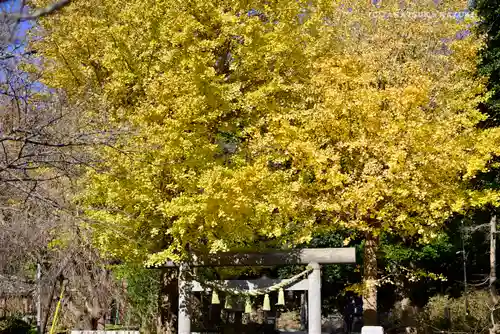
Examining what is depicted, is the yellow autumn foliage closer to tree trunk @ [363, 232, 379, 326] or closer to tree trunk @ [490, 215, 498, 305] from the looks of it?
tree trunk @ [363, 232, 379, 326]

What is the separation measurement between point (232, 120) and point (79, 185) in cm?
384

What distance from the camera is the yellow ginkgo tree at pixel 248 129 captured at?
11.8 metres

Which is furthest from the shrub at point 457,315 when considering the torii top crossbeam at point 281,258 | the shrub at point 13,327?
the shrub at point 13,327

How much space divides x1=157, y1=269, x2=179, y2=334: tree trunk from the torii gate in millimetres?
1152

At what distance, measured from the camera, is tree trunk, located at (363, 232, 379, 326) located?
1395 cm

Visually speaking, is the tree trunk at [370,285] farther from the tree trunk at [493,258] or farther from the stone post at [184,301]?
the stone post at [184,301]

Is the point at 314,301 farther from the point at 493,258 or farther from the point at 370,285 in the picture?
the point at 493,258

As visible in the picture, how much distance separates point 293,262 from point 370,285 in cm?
276

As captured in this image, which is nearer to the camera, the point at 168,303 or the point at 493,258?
the point at 168,303

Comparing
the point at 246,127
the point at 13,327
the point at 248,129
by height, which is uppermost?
the point at 246,127

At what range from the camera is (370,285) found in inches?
545

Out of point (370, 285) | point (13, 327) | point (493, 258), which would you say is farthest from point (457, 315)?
point (13, 327)

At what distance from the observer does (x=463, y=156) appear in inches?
514

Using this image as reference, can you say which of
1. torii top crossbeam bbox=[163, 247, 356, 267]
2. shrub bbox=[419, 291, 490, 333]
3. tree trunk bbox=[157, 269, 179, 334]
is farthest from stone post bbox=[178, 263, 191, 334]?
shrub bbox=[419, 291, 490, 333]
